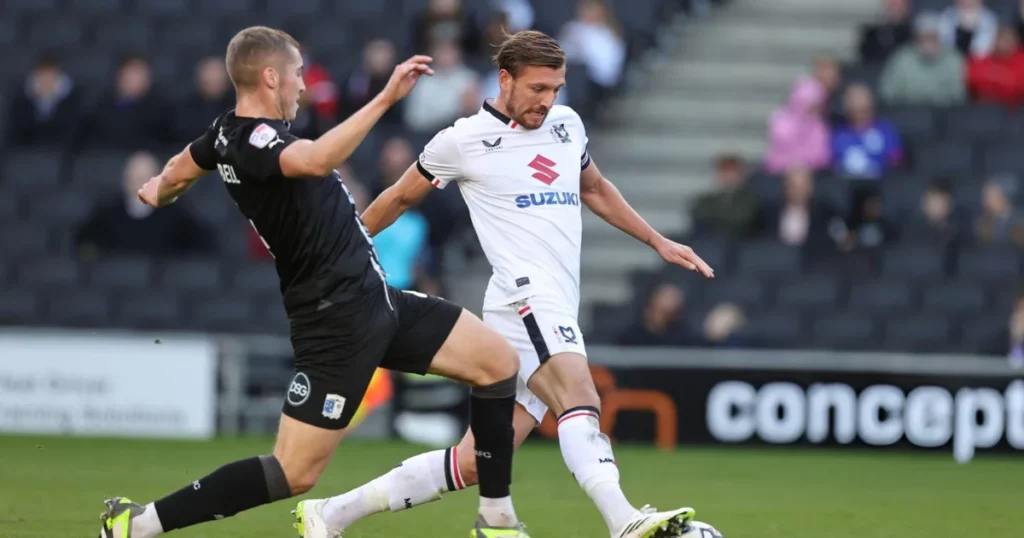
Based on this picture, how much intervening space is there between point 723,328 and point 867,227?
190cm

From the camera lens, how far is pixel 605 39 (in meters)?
17.4

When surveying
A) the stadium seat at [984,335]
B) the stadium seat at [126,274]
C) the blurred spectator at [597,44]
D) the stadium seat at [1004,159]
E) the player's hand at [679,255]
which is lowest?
the stadium seat at [984,335]

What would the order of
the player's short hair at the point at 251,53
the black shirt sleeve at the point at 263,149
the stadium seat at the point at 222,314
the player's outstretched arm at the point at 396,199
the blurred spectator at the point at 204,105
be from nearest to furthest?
the black shirt sleeve at the point at 263,149 < the player's short hair at the point at 251,53 < the player's outstretched arm at the point at 396,199 < the stadium seat at the point at 222,314 < the blurred spectator at the point at 204,105

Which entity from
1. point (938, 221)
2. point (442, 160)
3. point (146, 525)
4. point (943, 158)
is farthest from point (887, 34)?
point (146, 525)

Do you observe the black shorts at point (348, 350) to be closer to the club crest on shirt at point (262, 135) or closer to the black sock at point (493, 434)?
the black sock at point (493, 434)

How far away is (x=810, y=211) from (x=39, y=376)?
7.27 meters

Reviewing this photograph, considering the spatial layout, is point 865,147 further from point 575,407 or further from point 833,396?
point 575,407

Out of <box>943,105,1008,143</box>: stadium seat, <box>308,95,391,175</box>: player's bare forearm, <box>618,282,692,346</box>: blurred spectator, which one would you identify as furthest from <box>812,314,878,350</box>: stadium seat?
<box>308,95,391,175</box>: player's bare forearm

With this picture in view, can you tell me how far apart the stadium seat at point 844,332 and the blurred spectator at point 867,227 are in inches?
26.6

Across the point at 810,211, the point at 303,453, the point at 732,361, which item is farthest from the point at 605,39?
the point at 303,453

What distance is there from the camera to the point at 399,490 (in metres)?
7.28

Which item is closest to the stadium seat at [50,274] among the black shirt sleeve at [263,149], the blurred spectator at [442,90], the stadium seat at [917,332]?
the blurred spectator at [442,90]

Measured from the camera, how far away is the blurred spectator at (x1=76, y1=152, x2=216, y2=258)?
53.2ft

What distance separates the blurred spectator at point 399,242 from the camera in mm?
15008
